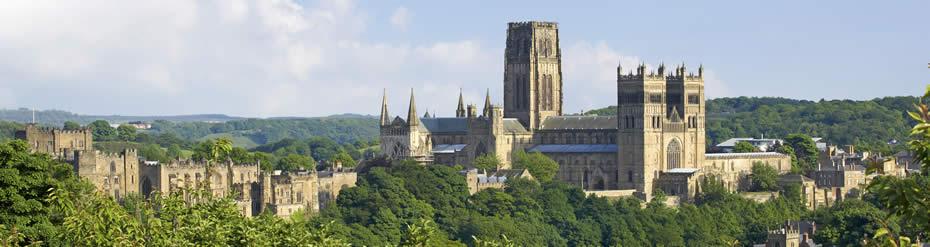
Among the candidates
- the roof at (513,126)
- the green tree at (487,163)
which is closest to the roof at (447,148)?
the roof at (513,126)

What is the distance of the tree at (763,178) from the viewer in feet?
403

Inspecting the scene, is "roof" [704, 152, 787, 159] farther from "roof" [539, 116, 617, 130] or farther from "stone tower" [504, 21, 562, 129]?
"stone tower" [504, 21, 562, 129]

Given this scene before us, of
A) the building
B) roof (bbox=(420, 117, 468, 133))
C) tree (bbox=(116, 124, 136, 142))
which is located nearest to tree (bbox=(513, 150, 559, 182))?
the building

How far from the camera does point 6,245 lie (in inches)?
1415

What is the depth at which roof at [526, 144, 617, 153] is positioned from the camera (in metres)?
122

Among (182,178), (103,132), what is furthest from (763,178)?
(103,132)

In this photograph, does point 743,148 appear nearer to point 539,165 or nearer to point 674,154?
point 674,154

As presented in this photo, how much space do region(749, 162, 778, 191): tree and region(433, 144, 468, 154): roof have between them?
2363 centimetres

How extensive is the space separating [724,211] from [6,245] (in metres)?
81.9

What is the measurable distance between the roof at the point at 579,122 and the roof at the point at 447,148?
6.96m

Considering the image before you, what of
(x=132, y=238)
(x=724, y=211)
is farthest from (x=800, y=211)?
(x=132, y=238)

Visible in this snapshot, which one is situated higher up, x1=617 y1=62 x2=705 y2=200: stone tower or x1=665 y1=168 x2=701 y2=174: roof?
x1=617 y1=62 x2=705 y2=200: stone tower

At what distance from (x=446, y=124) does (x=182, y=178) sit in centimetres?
4448

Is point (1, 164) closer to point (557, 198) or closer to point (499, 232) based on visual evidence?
point (499, 232)
